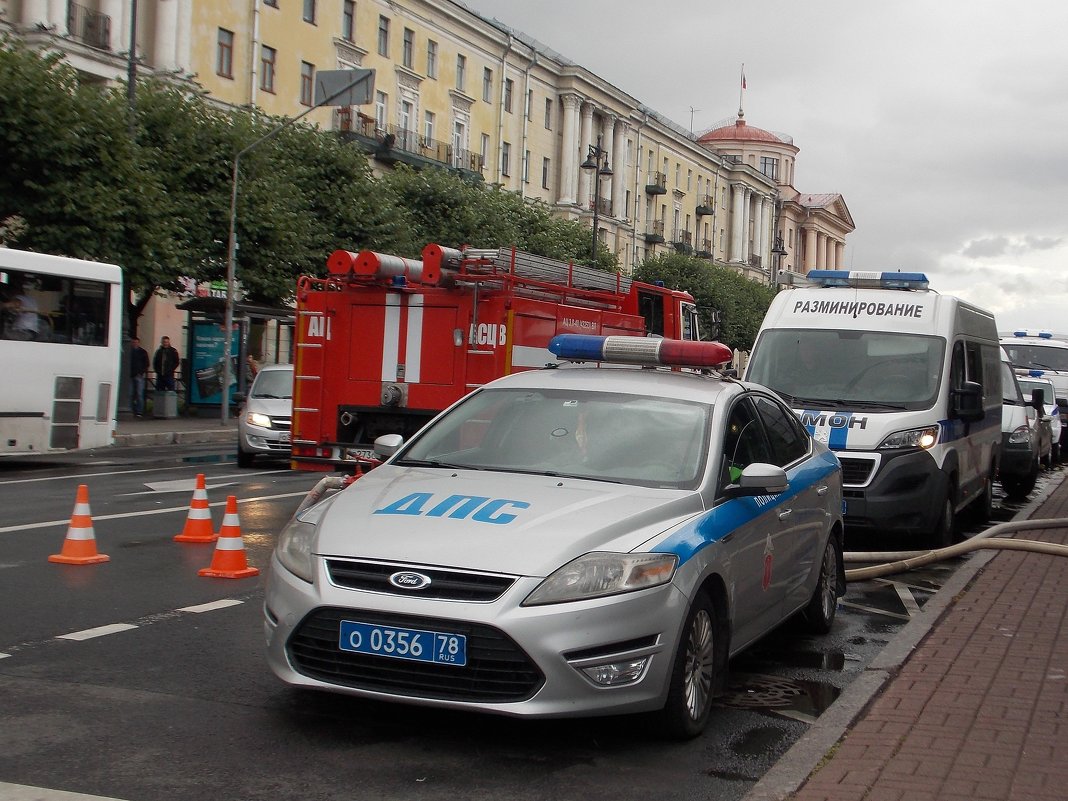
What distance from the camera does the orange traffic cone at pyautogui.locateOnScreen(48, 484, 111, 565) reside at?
31.8 feet

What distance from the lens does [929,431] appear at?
464 inches

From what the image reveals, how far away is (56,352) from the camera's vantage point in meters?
18.4

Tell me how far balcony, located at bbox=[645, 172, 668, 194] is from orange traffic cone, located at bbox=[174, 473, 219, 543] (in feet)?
248

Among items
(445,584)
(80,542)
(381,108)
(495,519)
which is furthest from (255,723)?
(381,108)

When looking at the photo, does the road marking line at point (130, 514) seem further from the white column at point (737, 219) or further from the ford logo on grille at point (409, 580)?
the white column at point (737, 219)

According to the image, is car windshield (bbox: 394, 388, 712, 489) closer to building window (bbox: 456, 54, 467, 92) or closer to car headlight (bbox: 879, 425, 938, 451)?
car headlight (bbox: 879, 425, 938, 451)

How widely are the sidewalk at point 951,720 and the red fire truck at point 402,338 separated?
19.1ft

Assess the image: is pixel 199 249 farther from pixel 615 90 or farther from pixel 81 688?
pixel 615 90

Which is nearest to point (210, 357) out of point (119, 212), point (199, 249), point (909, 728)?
point (199, 249)

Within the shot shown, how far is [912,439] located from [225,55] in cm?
3797

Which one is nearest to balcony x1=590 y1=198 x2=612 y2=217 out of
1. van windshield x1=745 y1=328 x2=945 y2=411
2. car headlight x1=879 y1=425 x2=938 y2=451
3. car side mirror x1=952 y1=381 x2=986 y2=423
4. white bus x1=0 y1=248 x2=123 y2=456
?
white bus x1=0 y1=248 x2=123 y2=456

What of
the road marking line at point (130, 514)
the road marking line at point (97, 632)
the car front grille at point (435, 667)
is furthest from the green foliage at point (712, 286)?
the car front grille at point (435, 667)

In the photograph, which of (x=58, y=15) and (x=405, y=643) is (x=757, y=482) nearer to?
(x=405, y=643)

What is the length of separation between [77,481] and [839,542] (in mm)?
10975
